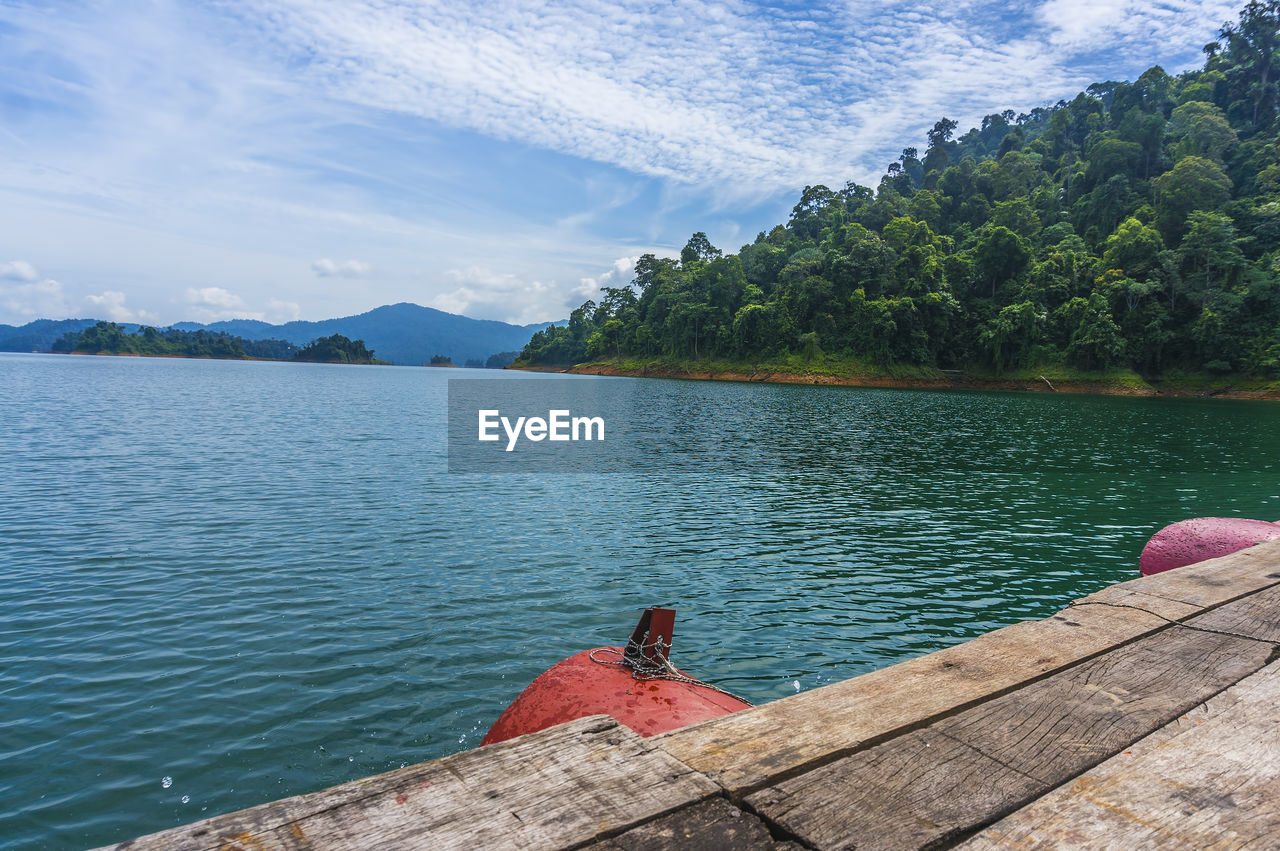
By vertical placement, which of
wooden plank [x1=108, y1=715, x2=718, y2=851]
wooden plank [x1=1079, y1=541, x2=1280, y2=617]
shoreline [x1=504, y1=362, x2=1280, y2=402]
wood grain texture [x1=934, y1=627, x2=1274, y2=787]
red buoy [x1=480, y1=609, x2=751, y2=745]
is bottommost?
red buoy [x1=480, y1=609, x2=751, y2=745]

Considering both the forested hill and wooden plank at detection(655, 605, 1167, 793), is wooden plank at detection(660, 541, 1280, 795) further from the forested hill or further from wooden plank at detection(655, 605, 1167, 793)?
the forested hill

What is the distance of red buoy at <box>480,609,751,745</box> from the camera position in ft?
17.2

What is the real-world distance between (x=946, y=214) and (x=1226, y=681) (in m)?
151

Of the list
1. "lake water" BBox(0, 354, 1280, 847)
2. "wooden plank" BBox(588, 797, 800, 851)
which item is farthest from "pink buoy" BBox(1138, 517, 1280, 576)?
"wooden plank" BBox(588, 797, 800, 851)

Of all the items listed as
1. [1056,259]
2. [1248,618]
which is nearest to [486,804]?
[1248,618]

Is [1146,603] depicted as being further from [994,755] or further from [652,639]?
[652,639]

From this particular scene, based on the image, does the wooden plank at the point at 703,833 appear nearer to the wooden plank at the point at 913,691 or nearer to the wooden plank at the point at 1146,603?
the wooden plank at the point at 913,691

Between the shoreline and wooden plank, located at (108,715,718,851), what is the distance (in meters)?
99.1

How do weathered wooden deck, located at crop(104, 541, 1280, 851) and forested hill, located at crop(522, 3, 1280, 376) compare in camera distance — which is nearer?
weathered wooden deck, located at crop(104, 541, 1280, 851)

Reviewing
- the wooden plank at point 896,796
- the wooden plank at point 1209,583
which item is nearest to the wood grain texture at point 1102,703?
the wooden plank at point 896,796

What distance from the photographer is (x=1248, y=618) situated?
4.62 metres

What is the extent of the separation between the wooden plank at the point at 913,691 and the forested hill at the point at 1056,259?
95561 millimetres

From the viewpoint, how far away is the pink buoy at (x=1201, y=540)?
996 cm

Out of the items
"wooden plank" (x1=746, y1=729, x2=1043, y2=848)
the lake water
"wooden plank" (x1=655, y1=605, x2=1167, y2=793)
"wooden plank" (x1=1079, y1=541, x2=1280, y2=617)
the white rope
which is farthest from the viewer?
the lake water
